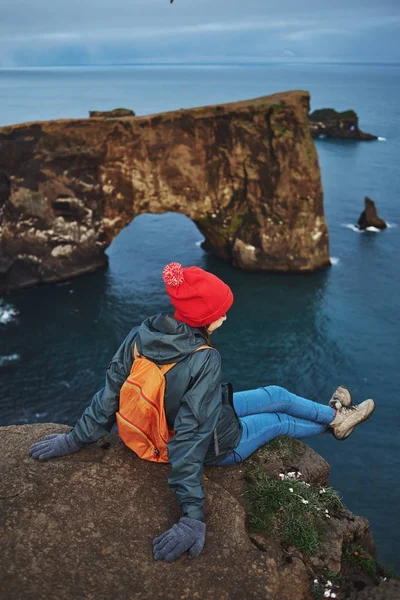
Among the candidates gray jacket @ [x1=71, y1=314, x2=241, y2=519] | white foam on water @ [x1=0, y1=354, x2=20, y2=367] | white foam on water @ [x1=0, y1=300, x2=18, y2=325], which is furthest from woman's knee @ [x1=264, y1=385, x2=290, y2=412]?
white foam on water @ [x1=0, y1=300, x2=18, y2=325]

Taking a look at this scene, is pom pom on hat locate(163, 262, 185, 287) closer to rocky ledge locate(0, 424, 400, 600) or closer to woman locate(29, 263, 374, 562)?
woman locate(29, 263, 374, 562)

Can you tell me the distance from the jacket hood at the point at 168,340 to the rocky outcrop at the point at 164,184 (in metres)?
38.2

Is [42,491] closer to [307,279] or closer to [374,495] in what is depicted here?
[374,495]

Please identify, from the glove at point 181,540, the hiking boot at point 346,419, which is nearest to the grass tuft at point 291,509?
the glove at point 181,540

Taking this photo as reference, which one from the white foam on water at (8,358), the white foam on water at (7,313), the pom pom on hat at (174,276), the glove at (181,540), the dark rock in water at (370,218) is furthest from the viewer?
the dark rock in water at (370,218)

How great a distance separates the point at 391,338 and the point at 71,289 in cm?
2426

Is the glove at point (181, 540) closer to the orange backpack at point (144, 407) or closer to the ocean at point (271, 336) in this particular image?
the orange backpack at point (144, 407)

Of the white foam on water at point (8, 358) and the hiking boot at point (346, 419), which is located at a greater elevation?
the hiking boot at point (346, 419)

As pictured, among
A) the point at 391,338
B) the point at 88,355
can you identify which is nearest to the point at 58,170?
the point at 88,355

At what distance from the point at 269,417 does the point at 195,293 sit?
2.91 metres

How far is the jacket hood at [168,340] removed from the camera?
6770mm

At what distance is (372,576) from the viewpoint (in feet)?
23.4

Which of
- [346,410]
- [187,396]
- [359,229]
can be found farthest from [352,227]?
[187,396]

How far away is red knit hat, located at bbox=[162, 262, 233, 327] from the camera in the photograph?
674cm
